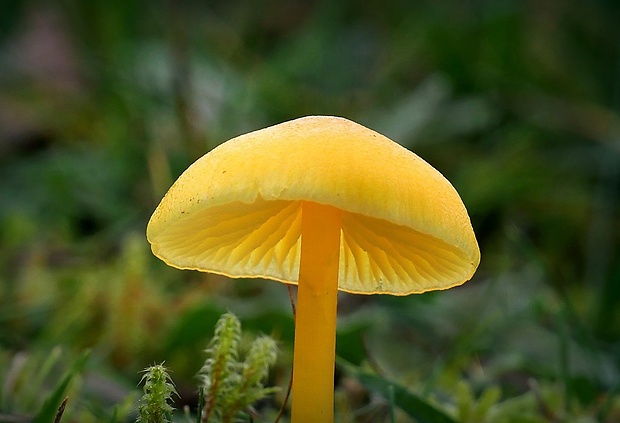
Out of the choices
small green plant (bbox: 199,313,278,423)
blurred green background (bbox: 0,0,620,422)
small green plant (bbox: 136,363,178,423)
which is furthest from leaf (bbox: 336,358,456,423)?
small green plant (bbox: 136,363,178,423)

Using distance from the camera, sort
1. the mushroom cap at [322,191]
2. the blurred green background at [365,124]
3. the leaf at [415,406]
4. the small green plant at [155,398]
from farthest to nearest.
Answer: the blurred green background at [365,124]
the leaf at [415,406]
the small green plant at [155,398]
the mushroom cap at [322,191]

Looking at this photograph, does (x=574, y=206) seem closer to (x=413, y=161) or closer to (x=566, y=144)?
(x=566, y=144)

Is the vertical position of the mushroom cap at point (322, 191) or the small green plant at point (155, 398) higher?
the mushroom cap at point (322, 191)

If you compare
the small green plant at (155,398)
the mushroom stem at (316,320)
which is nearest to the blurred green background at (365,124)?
the small green plant at (155,398)

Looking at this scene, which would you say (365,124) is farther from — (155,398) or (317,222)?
(155,398)

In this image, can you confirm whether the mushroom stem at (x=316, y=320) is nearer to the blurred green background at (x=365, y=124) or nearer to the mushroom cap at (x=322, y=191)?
the mushroom cap at (x=322, y=191)

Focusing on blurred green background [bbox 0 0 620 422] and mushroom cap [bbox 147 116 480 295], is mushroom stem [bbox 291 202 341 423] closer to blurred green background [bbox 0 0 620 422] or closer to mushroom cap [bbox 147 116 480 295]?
mushroom cap [bbox 147 116 480 295]

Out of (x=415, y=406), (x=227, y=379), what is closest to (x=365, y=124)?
(x=415, y=406)
